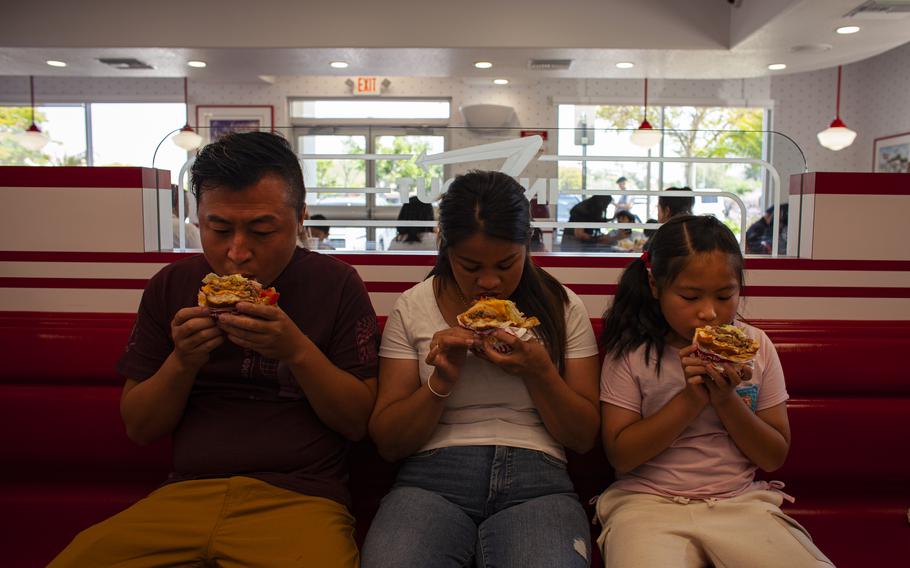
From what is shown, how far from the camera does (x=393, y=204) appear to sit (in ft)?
11.5

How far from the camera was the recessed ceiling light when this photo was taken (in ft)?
19.5

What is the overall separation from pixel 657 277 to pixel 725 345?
1.02ft

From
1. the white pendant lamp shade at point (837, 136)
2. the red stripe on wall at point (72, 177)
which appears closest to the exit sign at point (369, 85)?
the white pendant lamp shade at point (837, 136)

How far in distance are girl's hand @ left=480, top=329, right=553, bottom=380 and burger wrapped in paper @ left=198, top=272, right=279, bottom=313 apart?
1.72ft

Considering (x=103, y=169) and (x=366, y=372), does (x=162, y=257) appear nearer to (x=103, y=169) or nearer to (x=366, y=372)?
(x=103, y=169)

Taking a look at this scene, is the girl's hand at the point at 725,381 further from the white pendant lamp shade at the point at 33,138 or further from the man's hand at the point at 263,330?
the white pendant lamp shade at the point at 33,138

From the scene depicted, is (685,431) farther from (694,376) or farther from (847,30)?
(847,30)

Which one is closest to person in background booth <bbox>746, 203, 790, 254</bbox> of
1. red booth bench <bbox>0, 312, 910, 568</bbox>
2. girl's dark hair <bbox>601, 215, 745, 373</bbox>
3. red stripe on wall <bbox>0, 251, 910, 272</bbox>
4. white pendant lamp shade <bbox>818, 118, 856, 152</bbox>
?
red stripe on wall <bbox>0, 251, 910, 272</bbox>

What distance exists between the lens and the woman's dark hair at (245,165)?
Answer: 1569 mm

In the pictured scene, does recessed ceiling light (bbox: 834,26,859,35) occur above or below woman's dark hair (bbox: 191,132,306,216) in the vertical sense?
above

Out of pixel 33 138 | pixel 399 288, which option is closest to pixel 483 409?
pixel 399 288

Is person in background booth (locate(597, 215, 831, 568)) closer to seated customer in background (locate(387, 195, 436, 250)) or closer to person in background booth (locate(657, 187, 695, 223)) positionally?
seated customer in background (locate(387, 195, 436, 250))

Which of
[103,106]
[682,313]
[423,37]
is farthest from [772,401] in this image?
[103,106]

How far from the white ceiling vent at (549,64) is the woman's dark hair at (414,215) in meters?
4.33
